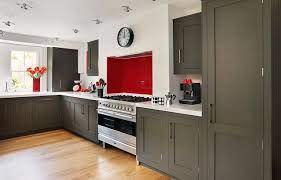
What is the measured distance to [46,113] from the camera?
15.9ft

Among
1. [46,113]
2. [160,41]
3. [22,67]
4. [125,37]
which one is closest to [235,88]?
[160,41]

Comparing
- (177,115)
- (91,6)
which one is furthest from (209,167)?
(91,6)

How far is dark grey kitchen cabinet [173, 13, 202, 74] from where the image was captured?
8.53 ft

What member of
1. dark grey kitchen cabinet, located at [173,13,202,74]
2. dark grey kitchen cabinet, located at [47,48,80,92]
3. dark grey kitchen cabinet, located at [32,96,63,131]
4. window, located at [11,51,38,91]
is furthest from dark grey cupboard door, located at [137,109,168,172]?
window, located at [11,51,38,91]

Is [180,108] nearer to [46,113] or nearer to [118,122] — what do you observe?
[118,122]

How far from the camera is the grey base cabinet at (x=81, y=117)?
393 cm

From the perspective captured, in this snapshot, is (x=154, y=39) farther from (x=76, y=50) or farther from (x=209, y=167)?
(x=76, y=50)

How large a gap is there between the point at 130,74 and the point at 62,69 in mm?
2288

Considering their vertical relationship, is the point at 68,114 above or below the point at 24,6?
below

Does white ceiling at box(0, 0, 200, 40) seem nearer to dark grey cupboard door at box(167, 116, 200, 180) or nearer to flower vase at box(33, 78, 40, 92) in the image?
flower vase at box(33, 78, 40, 92)

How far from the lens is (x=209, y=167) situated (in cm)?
207

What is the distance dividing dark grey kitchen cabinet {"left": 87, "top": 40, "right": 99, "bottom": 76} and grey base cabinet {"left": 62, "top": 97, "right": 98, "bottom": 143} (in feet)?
2.43

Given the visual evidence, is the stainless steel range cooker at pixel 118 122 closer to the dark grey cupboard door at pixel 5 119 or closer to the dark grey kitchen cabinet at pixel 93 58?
the dark grey kitchen cabinet at pixel 93 58

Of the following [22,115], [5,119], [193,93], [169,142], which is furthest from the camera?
[22,115]
